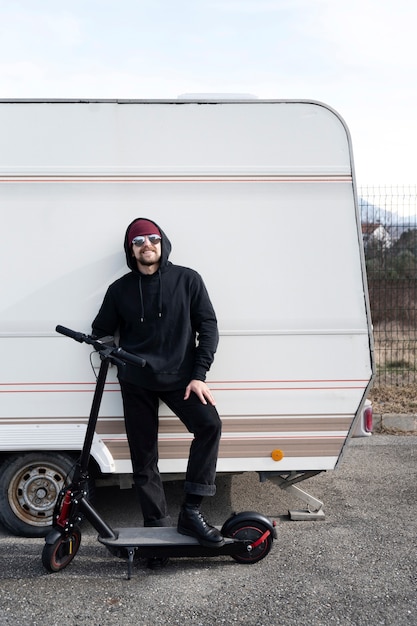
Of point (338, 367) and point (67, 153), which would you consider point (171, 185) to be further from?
point (338, 367)

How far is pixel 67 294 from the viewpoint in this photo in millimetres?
4875

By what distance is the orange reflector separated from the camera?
4977 millimetres

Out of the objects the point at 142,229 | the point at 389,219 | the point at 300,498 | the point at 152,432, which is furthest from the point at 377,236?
the point at 152,432

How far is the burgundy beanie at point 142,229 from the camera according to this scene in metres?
4.54

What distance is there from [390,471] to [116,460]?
109 inches

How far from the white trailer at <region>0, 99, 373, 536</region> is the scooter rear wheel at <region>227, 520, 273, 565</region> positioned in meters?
0.70

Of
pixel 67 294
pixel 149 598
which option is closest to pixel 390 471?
pixel 149 598

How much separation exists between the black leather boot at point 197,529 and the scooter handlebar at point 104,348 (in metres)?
1.04

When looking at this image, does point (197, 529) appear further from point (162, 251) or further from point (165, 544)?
point (162, 251)

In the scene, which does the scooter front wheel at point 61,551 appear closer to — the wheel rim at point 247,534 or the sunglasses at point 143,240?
the wheel rim at point 247,534

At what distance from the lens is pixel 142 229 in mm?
4551

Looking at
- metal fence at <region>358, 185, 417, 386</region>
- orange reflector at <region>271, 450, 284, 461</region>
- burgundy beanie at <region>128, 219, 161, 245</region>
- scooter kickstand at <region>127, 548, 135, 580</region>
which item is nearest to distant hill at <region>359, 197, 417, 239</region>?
metal fence at <region>358, 185, 417, 386</region>

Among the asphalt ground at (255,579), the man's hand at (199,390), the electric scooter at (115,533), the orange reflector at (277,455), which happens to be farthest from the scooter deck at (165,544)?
the man's hand at (199,390)

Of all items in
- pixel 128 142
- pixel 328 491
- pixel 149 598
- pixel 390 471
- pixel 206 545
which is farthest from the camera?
pixel 390 471
